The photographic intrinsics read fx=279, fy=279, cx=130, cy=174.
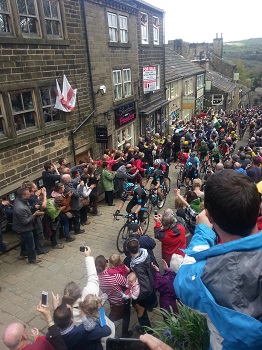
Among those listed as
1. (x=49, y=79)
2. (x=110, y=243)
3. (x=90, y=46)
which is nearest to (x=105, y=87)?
(x=90, y=46)

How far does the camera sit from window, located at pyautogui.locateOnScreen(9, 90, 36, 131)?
830 centimetres

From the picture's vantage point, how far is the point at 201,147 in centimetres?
1373

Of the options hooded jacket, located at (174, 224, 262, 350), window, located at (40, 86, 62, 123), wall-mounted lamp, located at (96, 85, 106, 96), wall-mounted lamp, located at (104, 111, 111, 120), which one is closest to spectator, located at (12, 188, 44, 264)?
window, located at (40, 86, 62, 123)

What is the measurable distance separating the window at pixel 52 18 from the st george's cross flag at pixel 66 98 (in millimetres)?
1576

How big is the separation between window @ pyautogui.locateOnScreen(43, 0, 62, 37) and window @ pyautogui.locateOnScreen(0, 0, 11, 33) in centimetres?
169

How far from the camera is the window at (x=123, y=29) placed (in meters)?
14.4

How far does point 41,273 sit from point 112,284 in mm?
2716

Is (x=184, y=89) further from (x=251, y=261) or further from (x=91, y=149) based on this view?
(x=251, y=261)

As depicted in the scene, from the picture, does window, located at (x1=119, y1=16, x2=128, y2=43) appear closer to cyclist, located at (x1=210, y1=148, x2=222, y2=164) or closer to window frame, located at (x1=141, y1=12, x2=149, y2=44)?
window frame, located at (x1=141, y1=12, x2=149, y2=44)

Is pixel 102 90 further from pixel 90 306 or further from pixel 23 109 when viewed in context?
pixel 90 306

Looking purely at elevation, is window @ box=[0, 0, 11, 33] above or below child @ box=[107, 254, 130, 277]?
above

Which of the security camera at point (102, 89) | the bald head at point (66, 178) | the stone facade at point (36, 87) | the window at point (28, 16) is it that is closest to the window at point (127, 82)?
the security camera at point (102, 89)

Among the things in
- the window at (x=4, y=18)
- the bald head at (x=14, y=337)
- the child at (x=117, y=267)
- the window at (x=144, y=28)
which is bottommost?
the child at (x=117, y=267)

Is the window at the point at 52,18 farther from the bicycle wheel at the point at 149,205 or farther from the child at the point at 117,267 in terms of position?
the child at the point at 117,267
